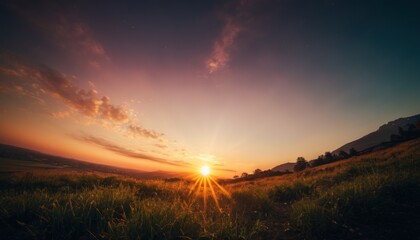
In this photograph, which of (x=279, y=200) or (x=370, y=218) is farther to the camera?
(x=279, y=200)

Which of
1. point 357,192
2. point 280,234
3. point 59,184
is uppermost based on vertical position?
point 357,192

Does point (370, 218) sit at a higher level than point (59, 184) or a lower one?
higher

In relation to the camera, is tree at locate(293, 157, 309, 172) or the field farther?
tree at locate(293, 157, 309, 172)

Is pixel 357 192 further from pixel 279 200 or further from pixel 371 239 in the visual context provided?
pixel 279 200

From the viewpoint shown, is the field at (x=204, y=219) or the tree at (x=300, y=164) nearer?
the field at (x=204, y=219)

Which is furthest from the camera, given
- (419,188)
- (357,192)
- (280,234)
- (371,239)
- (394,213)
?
(419,188)

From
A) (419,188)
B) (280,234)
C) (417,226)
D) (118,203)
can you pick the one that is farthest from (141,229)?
(419,188)

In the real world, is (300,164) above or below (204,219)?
below

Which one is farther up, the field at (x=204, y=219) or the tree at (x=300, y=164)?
the field at (x=204, y=219)

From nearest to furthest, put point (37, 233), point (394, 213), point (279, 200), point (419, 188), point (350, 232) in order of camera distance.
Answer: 1. point (37, 233)
2. point (350, 232)
3. point (394, 213)
4. point (419, 188)
5. point (279, 200)

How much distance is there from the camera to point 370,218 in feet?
14.5

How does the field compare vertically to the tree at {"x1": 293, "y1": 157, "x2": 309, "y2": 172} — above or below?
above

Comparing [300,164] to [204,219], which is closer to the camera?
[204,219]

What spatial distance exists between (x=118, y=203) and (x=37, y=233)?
1.60m
